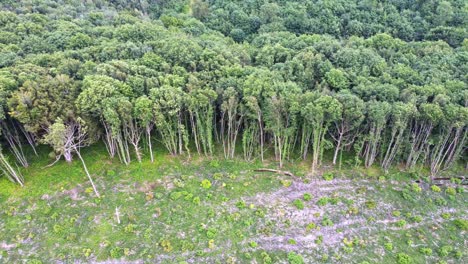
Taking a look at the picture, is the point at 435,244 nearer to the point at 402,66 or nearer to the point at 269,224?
the point at 269,224

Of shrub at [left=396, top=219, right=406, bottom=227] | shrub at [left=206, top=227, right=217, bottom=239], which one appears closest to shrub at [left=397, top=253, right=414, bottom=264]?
shrub at [left=396, top=219, right=406, bottom=227]

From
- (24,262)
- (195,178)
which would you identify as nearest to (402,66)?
(195,178)

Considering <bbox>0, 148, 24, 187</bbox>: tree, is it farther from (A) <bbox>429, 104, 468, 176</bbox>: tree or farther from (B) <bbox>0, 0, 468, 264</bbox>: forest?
(A) <bbox>429, 104, 468, 176</bbox>: tree

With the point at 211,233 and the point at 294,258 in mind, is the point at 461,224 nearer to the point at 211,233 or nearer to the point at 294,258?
the point at 294,258

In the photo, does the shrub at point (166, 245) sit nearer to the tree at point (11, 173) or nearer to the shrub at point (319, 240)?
the shrub at point (319, 240)

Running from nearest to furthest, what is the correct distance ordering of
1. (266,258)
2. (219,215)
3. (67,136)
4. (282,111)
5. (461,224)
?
(266,258), (461,224), (67,136), (219,215), (282,111)

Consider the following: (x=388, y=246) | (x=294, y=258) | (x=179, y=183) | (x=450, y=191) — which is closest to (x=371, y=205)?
(x=388, y=246)
